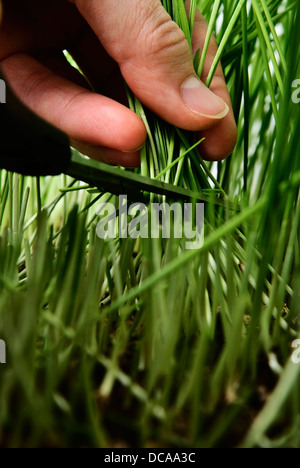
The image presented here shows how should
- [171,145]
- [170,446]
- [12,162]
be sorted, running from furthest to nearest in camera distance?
1. [171,145]
2. [12,162]
3. [170,446]

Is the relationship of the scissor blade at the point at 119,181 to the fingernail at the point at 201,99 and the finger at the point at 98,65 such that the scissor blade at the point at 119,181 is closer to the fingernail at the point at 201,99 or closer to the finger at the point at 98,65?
the fingernail at the point at 201,99

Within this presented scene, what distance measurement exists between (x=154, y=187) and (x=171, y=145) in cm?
9

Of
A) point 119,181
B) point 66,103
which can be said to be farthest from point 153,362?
point 66,103

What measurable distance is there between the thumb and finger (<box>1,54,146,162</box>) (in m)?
0.05

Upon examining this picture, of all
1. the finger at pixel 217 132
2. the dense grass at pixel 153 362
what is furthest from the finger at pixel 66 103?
the dense grass at pixel 153 362

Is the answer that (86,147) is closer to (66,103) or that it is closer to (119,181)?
(66,103)

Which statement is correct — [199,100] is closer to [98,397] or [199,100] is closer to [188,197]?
[188,197]

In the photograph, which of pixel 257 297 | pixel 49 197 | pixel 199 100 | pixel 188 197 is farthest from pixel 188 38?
pixel 49 197

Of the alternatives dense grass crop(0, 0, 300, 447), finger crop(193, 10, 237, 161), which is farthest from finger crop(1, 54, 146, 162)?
dense grass crop(0, 0, 300, 447)

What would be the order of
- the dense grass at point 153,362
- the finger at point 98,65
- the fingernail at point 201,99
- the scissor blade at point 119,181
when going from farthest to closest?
the finger at point 98,65
the fingernail at point 201,99
the scissor blade at point 119,181
the dense grass at point 153,362

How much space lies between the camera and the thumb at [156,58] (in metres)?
0.44

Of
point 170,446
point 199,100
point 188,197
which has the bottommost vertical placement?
point 170,446

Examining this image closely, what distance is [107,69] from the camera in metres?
0.66

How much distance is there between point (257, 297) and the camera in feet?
0.87
